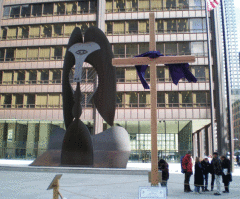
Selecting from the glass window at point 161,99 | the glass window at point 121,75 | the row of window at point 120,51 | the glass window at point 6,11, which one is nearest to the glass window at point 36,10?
the glass window at point 6,11

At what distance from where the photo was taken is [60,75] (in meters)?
33.7

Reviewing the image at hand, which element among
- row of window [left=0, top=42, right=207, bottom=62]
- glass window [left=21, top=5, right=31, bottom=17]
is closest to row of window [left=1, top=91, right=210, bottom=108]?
row of window [left=0, top=42, right=207, bottom=62]

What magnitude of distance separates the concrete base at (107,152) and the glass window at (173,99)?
52.5 feet

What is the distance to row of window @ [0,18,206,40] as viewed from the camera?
3306cm

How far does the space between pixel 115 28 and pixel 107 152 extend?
71.1ft

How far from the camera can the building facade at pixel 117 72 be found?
3136cm

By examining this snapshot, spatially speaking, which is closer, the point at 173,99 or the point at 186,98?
the point at 186,98

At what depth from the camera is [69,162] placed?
15.3 metres

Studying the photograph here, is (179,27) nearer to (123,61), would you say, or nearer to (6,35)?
(6,35)

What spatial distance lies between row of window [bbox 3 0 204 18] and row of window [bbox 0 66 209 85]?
7.57 meters

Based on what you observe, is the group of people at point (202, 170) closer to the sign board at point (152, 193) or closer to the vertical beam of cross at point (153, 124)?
the vertical beam of cross at point (153, 124)

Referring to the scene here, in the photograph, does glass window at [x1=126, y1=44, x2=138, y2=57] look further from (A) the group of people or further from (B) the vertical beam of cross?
(B) the vertical beam of cross

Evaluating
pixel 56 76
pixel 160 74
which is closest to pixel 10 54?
pixel 56 76

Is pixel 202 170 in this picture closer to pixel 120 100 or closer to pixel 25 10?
pixel 120 100
